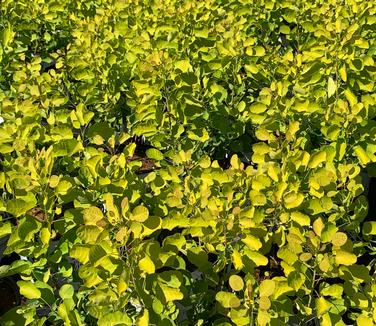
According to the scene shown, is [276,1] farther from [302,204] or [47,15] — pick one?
[302,204]

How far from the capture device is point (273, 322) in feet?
5.73

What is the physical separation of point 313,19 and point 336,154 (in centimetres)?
164

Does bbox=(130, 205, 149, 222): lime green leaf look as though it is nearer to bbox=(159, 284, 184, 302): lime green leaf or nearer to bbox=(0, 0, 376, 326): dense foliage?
bbox=(0, 0, 376, 326): dense foliage

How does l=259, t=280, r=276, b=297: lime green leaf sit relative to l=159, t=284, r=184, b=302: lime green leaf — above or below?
above

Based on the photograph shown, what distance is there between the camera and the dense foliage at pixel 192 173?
1.86 metres

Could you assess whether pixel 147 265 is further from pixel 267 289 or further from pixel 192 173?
pixel 192 173

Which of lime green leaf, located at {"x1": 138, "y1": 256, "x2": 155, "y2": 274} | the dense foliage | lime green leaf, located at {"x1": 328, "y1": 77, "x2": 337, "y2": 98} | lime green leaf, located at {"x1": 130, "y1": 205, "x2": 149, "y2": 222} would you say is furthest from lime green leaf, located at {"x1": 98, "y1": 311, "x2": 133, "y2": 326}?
lime green leaf, located at {"x1": 328, "y1": 77, "x2": 337, "y2": 98}

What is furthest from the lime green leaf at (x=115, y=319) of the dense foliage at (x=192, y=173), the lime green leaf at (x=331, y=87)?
the lime green leaf at (x=331, y=87)

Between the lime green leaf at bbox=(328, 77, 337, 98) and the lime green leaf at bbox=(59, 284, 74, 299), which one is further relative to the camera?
the lime green leaf at bbox=(328, 77, 337, 98)

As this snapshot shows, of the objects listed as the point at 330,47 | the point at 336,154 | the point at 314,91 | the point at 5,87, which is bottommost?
the point at 5,87

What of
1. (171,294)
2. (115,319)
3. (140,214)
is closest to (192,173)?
(140,214)

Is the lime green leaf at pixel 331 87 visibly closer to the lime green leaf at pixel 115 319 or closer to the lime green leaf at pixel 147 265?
the lime green leaf at pixel 147 265

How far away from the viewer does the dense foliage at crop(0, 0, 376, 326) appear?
1.86 meters

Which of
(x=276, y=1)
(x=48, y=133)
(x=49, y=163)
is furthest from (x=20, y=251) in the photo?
(x=276, y=1)
